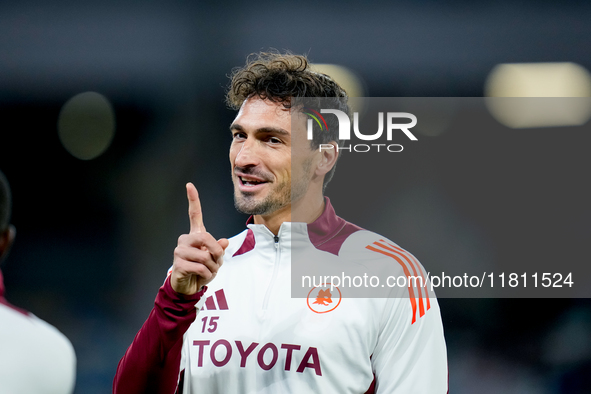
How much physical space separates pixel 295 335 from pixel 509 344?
2.87 meters

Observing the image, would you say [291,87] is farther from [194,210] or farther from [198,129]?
[198,129]

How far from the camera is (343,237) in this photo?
1975 mm

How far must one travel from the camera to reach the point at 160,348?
166 centimetres

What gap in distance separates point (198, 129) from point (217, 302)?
2445mm

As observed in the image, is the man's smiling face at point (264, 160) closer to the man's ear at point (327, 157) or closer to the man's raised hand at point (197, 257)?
the man's ear at point (327, 157)

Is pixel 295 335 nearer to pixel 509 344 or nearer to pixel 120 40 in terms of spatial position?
pixel 509 344

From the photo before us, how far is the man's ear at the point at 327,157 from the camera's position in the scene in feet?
6.73

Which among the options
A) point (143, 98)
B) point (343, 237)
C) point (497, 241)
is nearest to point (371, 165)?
point (497, 241)

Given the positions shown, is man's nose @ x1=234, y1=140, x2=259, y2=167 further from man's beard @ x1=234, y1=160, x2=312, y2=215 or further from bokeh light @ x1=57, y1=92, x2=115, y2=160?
bokeh light @ x1=57, y1=92, x2=115, y2=160

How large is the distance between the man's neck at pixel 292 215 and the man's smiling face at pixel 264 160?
24mm

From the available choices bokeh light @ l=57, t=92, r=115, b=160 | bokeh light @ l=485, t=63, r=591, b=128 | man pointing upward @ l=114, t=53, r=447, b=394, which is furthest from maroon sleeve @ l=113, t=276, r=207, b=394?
bokeh light @ l=485, t=63, r=591, b=128

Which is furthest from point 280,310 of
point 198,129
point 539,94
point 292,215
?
point 539,94

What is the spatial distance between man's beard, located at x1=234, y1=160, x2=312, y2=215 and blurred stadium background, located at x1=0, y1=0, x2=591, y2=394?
1992 millimetres

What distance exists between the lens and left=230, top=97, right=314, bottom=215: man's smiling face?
6.09 feet
